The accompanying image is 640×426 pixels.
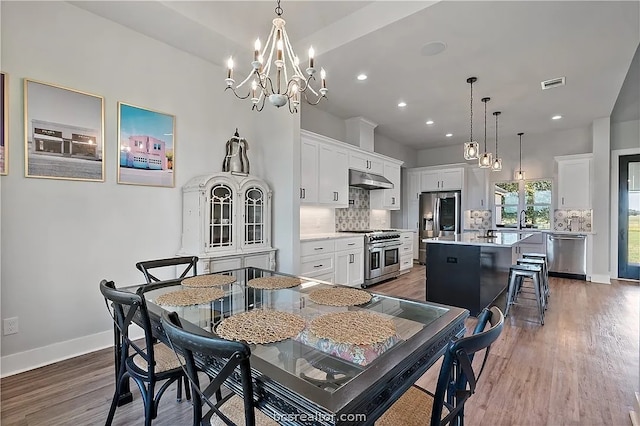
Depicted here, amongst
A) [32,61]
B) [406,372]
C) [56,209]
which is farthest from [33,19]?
[406,372]

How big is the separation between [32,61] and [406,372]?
11.2ft

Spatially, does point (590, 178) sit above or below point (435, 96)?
below

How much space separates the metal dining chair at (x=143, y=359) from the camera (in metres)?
1.39

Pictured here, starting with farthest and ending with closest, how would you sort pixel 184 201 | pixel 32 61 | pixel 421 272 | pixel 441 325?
pixel 421 272, pixel 184 201, pixel 32 61, pixel 441 325

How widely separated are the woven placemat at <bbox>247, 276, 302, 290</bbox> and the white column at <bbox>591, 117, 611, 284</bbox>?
642 cm

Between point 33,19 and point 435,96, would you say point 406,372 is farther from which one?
point 435,96

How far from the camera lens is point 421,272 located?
6285 millimetres

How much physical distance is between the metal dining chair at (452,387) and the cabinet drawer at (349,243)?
10.4 feet

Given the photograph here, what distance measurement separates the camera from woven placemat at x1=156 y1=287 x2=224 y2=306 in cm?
163

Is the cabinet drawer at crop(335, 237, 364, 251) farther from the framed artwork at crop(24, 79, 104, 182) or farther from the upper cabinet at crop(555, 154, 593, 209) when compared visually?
the upper cabinet at crop(555, 154, 593, 209)

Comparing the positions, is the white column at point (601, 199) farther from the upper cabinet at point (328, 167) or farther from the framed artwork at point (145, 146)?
the framed artwork at point (145, 146)

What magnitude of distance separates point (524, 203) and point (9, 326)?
835 cm

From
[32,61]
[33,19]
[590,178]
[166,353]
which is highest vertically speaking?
[33,19]

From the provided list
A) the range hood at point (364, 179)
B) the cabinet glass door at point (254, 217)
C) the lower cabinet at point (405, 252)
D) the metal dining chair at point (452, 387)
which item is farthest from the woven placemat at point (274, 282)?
the lower cabinet at point (405, 252)
